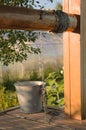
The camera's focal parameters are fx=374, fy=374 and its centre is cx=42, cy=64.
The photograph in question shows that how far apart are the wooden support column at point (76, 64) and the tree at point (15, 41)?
3.79 ft

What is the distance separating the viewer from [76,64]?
2.80 metres

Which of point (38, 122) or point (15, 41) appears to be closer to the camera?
point (38, 122)

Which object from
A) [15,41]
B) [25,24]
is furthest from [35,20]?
[15,41]

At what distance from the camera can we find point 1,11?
2188 mm

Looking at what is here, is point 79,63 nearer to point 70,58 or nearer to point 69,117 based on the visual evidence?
point 70,58

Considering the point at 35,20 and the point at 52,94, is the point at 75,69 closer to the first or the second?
the point at 35,20

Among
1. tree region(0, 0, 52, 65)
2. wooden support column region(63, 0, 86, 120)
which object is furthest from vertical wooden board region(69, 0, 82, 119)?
tree region(0, 0, 52, 65)

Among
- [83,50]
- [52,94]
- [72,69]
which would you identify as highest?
[83,50]

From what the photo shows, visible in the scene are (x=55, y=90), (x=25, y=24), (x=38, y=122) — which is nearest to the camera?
(x=25, y=24)

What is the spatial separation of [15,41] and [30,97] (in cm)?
111

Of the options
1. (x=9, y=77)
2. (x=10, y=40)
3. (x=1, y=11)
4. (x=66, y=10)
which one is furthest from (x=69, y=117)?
(x=9, y=77)

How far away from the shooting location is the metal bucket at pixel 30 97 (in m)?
2.99

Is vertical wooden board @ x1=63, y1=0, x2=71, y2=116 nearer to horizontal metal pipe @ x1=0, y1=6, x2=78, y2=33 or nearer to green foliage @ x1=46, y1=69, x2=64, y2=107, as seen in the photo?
horizontal metal pipe @ x1=0, y1=6, x2=78, y2=33

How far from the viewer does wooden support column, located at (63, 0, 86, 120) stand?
2.78 m
